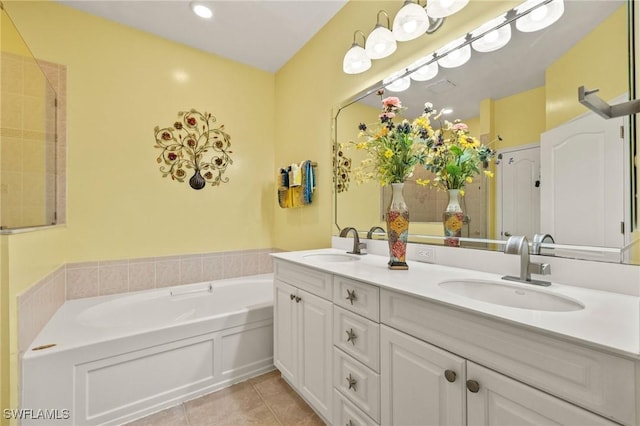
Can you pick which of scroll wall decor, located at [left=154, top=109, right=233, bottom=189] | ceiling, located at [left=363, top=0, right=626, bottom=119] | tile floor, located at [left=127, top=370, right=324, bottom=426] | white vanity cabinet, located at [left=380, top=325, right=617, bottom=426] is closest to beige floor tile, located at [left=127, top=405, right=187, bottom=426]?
tile floor, located at [left=127, top=370, right=324, bottom=426]

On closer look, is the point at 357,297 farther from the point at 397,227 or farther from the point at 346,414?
the point at 346,414

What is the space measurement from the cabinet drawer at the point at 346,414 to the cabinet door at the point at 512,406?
51cm

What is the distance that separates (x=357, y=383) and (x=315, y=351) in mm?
329

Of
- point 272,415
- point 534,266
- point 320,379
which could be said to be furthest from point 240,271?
point 534,266

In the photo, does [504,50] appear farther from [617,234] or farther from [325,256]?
[325,256]

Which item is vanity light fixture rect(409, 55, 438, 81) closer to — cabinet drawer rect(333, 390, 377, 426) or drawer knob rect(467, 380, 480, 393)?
drawer knob rect(467, 380, 480, 393)

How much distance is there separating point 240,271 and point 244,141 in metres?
1.37

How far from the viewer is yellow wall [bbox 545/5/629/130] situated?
94 centimetres

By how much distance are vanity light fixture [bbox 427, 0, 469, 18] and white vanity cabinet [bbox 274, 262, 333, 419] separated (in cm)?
141

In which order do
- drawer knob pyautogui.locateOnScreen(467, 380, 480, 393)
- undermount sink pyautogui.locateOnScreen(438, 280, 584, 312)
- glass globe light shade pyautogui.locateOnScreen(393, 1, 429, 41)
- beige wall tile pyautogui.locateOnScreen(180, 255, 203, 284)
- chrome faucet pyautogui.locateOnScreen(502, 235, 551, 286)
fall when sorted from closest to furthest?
drawer knob pyautogui.locateOnScreen(467, 380, 480, 393) < undermount sink pyautogui.locateOnScreen(438, 280, 584, 312) < chrome faucet pyautogui.locateOnScreen(502, 235, 551, 286) < glass globe light shade pyautogui.locateOnScreen(393, 1, 429, 41) < beige wall tile pyautogui.locateOnScreen(180, 255, 203, 284)

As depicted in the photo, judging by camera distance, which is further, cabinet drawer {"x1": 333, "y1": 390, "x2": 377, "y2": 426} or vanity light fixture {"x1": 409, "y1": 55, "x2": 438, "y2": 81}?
vanity light fixture {"x1": 409, "y1": 55, "x2": 438, "y2": 81}

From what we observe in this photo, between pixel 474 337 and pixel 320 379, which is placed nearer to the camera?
pixel 474 337

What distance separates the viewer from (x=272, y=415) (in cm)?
161

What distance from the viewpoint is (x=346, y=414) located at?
1257 millimetres
